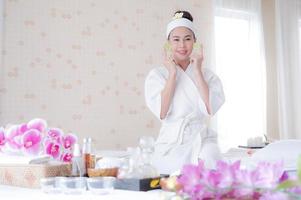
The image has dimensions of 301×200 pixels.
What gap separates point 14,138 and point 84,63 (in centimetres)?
205

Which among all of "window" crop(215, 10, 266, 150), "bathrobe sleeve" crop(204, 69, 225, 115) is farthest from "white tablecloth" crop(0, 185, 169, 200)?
"window" crop(215, 10, 266, 150)

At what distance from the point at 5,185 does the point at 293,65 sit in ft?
13.3

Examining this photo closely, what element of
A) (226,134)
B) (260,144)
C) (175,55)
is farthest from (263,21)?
(175,55)

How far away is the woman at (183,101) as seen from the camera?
7.66 ft

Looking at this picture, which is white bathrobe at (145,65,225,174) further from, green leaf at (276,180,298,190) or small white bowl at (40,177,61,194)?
green leaf at (276,180,298,190)

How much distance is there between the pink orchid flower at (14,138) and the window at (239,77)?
9.67 ft

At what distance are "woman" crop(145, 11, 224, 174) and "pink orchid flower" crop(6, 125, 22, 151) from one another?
0.83 meters

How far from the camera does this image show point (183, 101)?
248 cm

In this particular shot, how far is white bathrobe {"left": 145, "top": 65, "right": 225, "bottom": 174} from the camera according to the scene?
2.30 m

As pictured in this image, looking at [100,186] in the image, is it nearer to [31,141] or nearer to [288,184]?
[31,141]

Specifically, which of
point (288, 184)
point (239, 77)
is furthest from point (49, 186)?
point (239, 77)

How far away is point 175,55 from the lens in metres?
2.61

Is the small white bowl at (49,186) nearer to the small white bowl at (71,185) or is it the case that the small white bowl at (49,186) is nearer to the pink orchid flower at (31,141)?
the small white bowl at (71,185)

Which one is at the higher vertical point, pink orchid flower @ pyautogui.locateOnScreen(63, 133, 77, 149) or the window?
the window
